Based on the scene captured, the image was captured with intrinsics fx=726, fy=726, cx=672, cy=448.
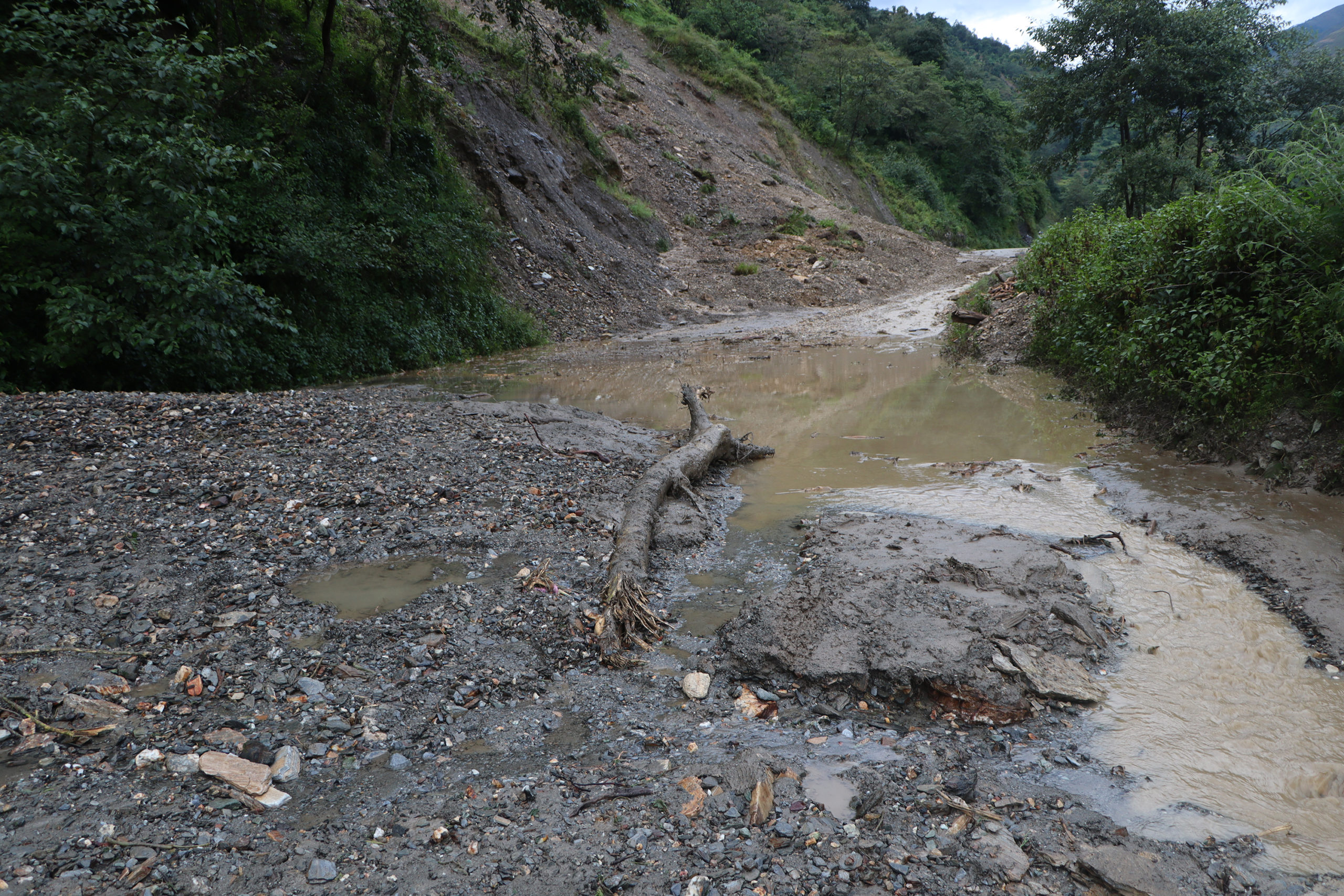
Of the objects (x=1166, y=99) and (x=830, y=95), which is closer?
(x=1166, y=99)

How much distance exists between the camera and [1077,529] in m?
5.89

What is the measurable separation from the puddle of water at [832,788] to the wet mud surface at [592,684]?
1 cm

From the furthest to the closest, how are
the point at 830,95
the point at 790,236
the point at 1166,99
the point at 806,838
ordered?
the point at 830,95 < the point at 790,236 < the point at 1166,99 < the point at 806,838

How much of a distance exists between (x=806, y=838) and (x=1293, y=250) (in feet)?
23.3

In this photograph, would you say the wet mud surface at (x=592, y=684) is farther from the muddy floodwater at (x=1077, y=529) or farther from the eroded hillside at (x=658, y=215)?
the eroded hillside at (x=658, y=215)

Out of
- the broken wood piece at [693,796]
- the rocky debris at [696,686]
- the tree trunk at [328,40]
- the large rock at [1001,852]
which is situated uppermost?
the tree trunk at [328,40]

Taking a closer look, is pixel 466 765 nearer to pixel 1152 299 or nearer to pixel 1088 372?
pixel 1152 299

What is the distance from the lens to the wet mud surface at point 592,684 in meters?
2.59

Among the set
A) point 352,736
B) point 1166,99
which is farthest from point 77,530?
point 1166,99

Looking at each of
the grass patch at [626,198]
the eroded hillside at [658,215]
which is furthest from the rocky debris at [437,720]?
the grass patch at [626,198]

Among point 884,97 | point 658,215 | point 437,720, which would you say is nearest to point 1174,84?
point 658,215

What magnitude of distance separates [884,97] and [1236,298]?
1576 inches

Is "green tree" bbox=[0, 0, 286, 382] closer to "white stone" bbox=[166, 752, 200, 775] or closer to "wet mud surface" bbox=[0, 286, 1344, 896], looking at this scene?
"wet mud surface" bbox=[0, 286, 1344, 896]

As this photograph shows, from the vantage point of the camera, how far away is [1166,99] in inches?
838
